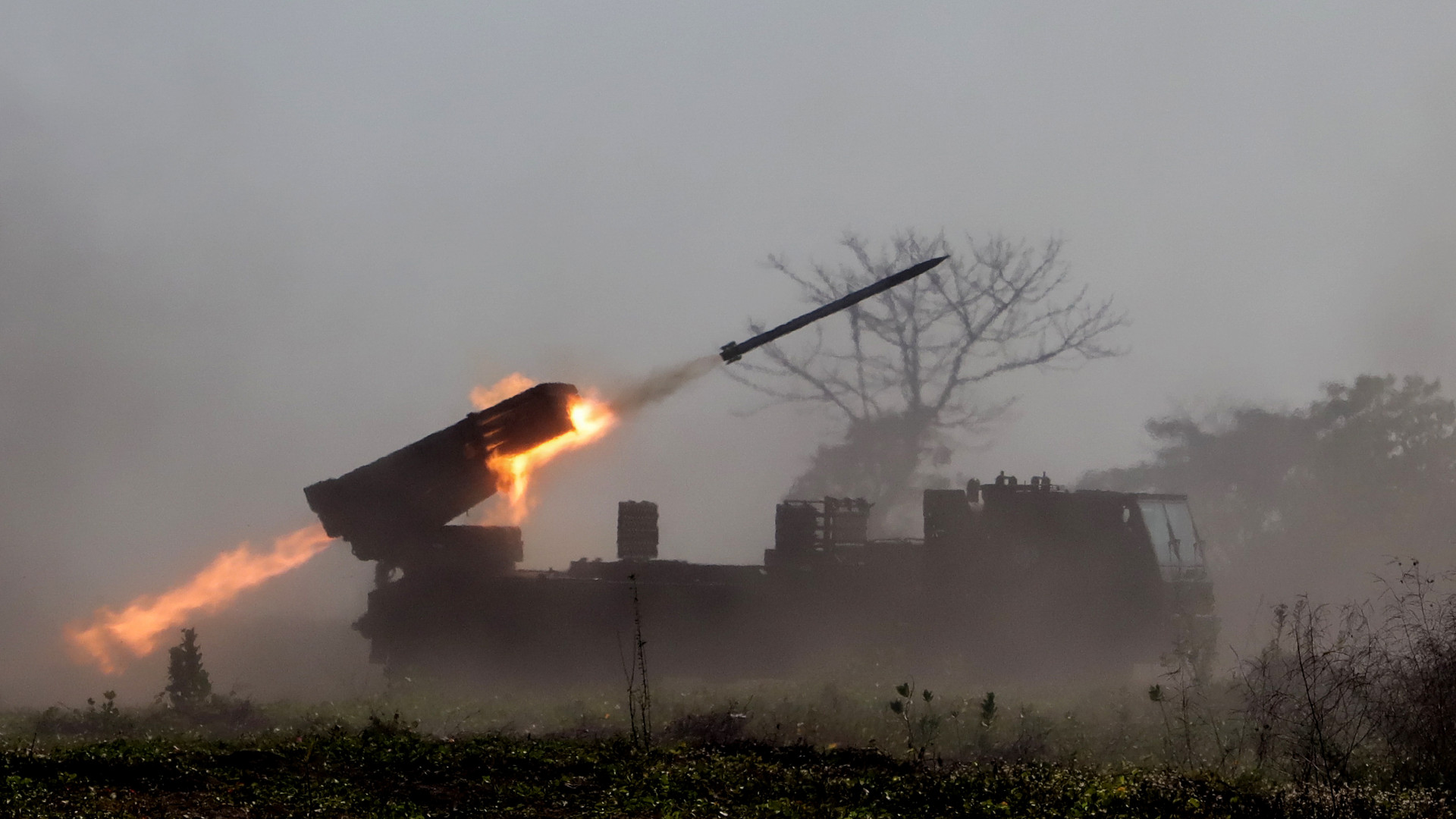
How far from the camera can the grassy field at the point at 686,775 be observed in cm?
875

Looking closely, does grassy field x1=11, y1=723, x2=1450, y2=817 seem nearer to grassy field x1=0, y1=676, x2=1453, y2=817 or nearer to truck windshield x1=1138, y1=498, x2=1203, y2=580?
grassy field x1=0, y1=676, x2=1453, y2=817

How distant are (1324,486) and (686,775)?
3057 centimetres

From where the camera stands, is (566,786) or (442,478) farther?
(442,478)

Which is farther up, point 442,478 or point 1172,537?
point 442,478

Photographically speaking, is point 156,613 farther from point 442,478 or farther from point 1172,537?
point 1172,537

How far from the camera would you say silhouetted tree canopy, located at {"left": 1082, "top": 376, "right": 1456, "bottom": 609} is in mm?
33719

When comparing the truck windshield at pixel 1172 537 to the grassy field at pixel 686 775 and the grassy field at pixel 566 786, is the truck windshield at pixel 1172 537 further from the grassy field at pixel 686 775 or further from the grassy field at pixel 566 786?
the grassy field at pixel 566 786

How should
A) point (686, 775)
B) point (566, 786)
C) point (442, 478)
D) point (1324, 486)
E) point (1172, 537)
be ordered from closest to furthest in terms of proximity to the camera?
point (566, 786), point (686, 775), point (442, 478), point (1172, 537), point (1324, 486)

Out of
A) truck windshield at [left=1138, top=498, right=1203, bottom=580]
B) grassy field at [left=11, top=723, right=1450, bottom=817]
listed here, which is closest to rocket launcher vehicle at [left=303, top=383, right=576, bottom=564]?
grassy field at [left=11, top=723, right=1450, bottom=817]

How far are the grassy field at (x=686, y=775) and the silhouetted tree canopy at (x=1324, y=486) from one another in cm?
2225

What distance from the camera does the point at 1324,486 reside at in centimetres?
3550

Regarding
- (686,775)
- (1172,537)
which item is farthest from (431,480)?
(1172,537)

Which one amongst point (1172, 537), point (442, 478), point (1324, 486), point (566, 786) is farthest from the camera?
point (1324, 486)

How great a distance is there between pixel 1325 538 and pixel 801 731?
84.9ft
